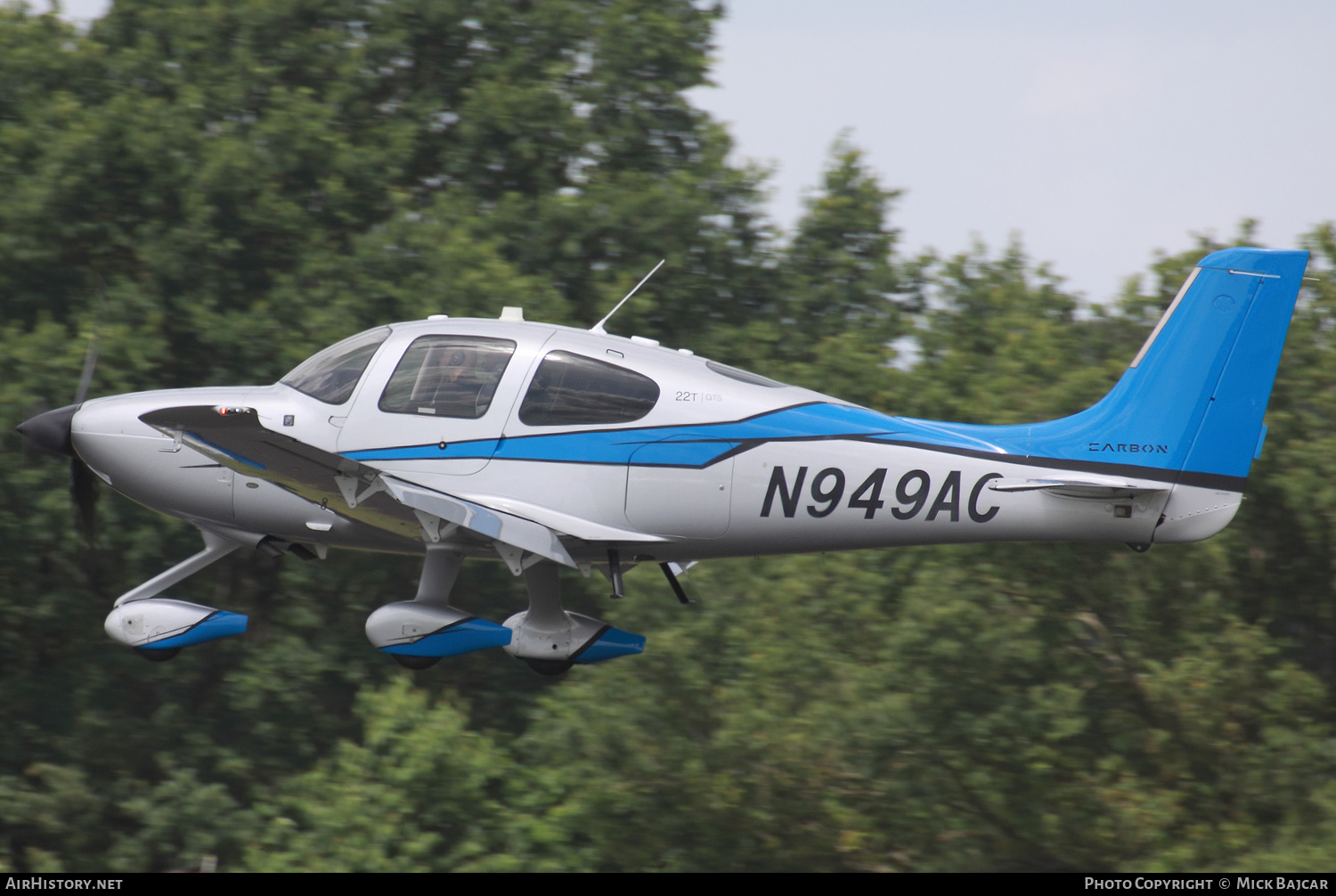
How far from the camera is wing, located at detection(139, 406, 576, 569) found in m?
8.04

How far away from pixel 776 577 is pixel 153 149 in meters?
10.9

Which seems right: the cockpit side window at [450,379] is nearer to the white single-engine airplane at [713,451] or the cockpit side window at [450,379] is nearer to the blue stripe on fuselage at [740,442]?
the white single-engine airplane at [713,451]

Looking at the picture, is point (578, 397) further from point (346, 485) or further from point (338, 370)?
point (338, 370)

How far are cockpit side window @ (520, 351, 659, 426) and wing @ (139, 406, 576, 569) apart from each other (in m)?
0.74

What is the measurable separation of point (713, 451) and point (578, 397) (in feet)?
3.26

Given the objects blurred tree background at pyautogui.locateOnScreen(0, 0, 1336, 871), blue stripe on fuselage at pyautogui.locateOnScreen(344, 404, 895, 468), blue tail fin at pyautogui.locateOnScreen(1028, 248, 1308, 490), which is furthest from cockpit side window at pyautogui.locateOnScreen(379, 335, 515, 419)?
blurred tree background at pyautogui.locateOnScreen(0, 0, 1336, 871)

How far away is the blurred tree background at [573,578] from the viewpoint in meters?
14.1

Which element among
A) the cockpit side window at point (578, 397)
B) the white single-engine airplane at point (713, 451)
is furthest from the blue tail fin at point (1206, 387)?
the cockpit side window at point (578, 397)

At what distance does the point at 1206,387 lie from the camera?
29.4 feet

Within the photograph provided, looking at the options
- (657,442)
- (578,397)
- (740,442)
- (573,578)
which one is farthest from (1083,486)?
(573,578)

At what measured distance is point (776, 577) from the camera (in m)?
15.7

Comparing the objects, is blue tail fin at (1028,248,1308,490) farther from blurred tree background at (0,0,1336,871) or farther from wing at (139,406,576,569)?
blurred tree background at (0,0,1336,871)
